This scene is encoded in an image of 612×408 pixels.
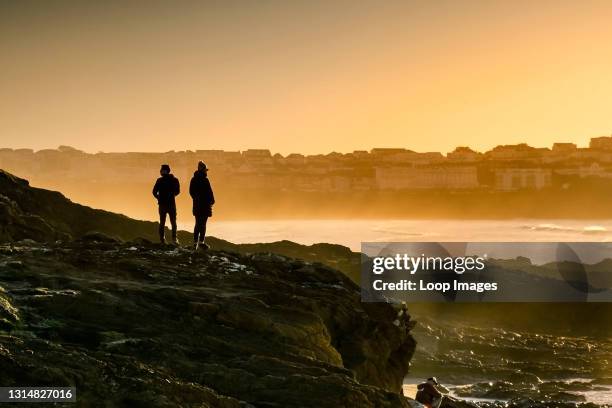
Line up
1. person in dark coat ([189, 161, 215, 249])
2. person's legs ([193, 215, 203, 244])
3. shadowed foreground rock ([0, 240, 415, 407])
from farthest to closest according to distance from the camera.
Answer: person's legs ([193, 215, 203, 244]) < person in dark coat ([189, 161, 215, 249]) < shadowed foreground rock ([0, 240, 415, 407])

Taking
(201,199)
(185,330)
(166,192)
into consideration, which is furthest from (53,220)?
(185,330)

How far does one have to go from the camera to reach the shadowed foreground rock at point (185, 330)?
1454cm

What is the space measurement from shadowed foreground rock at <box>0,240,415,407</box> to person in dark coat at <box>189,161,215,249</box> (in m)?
1.62

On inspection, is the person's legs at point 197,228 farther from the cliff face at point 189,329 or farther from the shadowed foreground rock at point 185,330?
the shadowed foreground rock at point 185,330

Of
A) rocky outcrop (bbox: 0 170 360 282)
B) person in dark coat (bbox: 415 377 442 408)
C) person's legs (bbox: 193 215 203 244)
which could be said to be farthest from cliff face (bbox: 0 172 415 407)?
rocky outcrop (bbox: 0 170 360 282)

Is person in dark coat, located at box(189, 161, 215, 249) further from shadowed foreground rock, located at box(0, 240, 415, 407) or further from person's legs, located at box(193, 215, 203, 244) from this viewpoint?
shadowed foreground rock, located at box(0, 240, 415, 407)

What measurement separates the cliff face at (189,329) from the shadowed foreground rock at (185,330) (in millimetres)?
34

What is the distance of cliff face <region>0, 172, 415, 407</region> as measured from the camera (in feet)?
47.9

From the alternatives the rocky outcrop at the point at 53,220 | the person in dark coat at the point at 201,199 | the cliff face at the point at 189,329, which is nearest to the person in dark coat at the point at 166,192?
the person in dark coat at the point at 201,199

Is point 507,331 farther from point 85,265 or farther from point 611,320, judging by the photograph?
point 85,265

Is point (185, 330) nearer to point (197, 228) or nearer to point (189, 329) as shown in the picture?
point (189, 329)

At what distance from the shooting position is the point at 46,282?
19781mm

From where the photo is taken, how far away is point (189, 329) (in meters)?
18.5

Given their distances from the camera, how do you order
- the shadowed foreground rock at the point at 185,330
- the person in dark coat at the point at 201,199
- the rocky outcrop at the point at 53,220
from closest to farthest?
the shadowed foreground rock at the point at 185,330
the person in dark coat at the point at 201,199
the rocky outcrop at the point at 53,220
